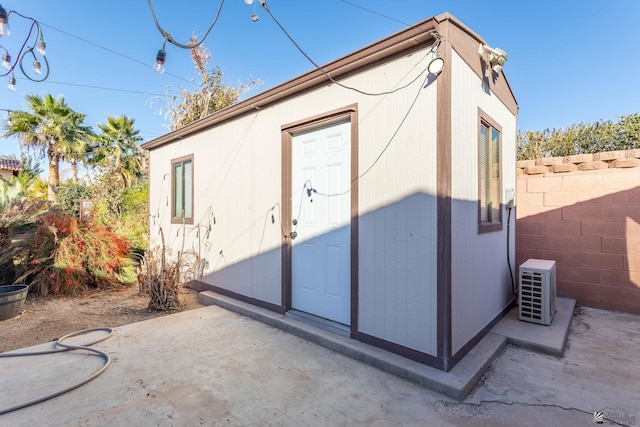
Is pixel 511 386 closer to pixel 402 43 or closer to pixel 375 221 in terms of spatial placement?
pixel 375 221

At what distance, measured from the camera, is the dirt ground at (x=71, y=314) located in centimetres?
324

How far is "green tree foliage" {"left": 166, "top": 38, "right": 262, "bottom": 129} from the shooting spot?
11711 mm

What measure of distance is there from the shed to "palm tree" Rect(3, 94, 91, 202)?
37.3ft

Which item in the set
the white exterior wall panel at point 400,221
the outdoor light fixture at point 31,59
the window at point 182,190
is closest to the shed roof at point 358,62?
the white exterior wall panel at point 400,221

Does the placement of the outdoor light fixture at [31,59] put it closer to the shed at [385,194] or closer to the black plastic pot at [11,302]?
the shed at [385,194]

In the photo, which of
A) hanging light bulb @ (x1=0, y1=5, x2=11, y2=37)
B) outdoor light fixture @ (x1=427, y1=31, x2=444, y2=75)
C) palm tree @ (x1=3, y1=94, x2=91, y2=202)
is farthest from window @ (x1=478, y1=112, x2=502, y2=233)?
palm tree @ (x1=3, y1=94, x2=91, y2=202)

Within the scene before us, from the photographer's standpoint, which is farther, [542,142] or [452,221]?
[542,142]

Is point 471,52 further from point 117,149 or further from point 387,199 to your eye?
point 117,149

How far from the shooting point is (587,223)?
4.12 meters

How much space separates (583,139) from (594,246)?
6.79m

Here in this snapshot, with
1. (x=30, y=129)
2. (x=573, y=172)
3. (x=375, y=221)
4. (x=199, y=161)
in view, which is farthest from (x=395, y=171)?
(x=30, y=129)

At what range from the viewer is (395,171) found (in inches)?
104

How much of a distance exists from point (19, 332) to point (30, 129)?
12.0 metres

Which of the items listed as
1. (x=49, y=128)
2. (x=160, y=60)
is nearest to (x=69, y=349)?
(x=160, y=60)
